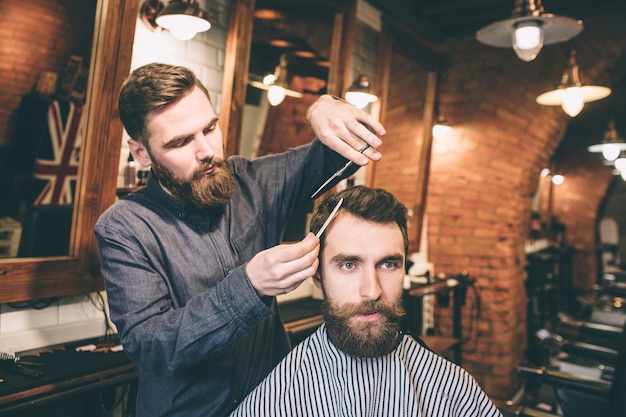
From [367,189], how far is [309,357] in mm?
548

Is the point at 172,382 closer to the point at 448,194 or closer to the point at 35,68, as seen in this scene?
the point at 35,68

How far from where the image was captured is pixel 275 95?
9.54ft

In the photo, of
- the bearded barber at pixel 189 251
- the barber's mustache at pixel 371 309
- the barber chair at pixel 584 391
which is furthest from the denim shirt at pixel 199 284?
the barber chair at pixel 584 391

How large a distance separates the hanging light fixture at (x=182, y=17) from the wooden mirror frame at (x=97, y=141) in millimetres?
120

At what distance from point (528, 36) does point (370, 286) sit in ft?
5.64

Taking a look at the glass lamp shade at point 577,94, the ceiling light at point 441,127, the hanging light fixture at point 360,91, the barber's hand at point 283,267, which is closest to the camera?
the barber's hand at point 283,267

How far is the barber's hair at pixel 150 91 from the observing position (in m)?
1.22

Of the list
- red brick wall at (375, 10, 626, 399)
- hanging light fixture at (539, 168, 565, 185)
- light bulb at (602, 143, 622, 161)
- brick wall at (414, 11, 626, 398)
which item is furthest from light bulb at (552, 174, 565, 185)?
red brick wall at (375, 10, 626, 399)

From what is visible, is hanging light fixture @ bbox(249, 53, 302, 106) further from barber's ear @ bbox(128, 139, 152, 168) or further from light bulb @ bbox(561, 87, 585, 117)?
light bulb @ bbox(561, 87, 585, 117)

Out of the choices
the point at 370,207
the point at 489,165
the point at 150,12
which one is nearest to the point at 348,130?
the point at 370,207

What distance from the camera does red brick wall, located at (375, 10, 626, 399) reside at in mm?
4355

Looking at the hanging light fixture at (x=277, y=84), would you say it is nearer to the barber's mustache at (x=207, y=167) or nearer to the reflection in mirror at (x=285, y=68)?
the reflection in mirror at (x=285, y=68)

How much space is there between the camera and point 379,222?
4.60 feet

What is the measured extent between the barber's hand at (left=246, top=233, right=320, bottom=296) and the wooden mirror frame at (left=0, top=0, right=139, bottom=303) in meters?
1.21
